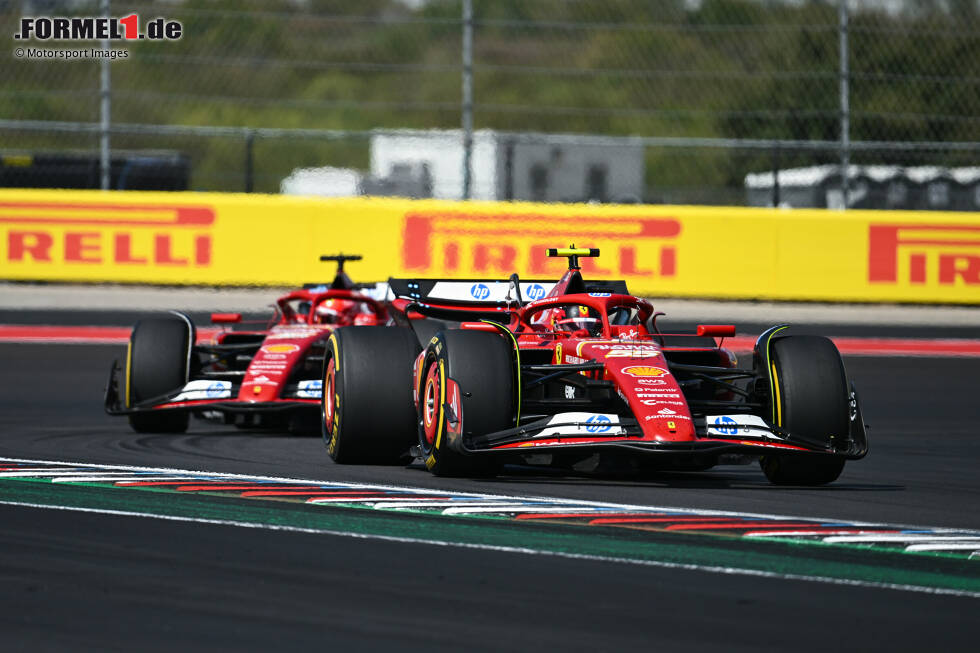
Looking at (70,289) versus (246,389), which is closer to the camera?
(246,389)

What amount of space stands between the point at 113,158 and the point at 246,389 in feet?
37.1

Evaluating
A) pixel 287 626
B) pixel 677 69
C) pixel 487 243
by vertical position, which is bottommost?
pixel 287 626

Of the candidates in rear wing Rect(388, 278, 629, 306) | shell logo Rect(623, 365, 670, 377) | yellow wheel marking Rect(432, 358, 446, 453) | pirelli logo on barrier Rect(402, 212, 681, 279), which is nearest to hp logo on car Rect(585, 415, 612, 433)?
shell logo Rect(623, 365, 670, 377)

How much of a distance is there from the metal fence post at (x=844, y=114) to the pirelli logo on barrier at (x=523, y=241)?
2.08m

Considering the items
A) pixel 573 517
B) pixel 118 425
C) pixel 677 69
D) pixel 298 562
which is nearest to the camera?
pixel 298 562

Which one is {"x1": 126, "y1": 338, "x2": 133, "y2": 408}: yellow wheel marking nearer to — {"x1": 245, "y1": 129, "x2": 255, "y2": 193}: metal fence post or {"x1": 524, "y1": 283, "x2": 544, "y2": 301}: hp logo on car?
{"x1": 524, "y1": 283, "x2": 544, "y2": 301}: hp logo on car

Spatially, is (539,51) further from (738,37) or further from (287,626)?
(287,626)

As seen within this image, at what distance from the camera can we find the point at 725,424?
885 centimetres

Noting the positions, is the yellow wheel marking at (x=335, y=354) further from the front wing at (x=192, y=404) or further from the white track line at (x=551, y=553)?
the white track line at (x=551, y=553)

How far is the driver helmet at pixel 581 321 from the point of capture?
10062 millimetres

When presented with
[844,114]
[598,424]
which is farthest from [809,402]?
[844,114]

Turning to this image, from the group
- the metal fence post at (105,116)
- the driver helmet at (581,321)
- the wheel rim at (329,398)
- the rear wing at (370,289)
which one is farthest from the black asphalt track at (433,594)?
the metal fence post at (105,116)

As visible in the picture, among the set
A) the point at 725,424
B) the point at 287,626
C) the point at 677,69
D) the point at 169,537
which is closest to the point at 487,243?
the point at 677,69

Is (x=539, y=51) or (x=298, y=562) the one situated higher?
(x=539, y=51)
